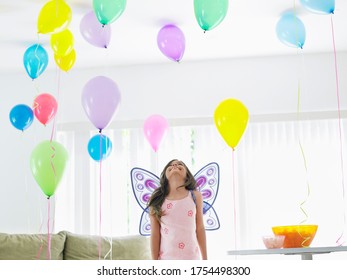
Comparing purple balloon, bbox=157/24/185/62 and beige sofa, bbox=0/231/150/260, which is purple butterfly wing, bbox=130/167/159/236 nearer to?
beige sofa, bbox=0/231/150/260

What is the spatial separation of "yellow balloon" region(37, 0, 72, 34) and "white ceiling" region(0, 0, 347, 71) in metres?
0.25

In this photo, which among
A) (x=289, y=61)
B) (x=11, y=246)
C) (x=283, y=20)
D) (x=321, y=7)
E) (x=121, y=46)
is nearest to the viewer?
(x=321, y=7)

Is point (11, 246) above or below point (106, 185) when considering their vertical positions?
below

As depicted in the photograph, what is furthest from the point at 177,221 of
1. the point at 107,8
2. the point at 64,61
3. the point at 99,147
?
the point at 64,61

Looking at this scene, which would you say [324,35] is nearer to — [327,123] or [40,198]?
[327,123]

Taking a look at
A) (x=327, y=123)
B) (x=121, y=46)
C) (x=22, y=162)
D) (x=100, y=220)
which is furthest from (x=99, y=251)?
(x=327, y=123)

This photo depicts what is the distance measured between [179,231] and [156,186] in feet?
3.43

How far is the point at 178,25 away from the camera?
156 inches

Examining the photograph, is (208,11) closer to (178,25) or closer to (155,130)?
(178,25)

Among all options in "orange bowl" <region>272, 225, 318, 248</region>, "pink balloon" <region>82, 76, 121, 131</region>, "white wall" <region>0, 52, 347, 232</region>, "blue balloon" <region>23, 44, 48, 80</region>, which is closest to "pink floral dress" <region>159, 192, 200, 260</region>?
"orange bowl" <region>272, 225, 318, 248</region>

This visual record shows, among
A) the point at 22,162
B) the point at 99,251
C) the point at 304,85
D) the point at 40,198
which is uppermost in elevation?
the point at 304,85

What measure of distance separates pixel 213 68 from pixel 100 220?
154 cm

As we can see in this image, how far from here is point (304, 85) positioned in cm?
460

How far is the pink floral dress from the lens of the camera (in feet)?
9.91
